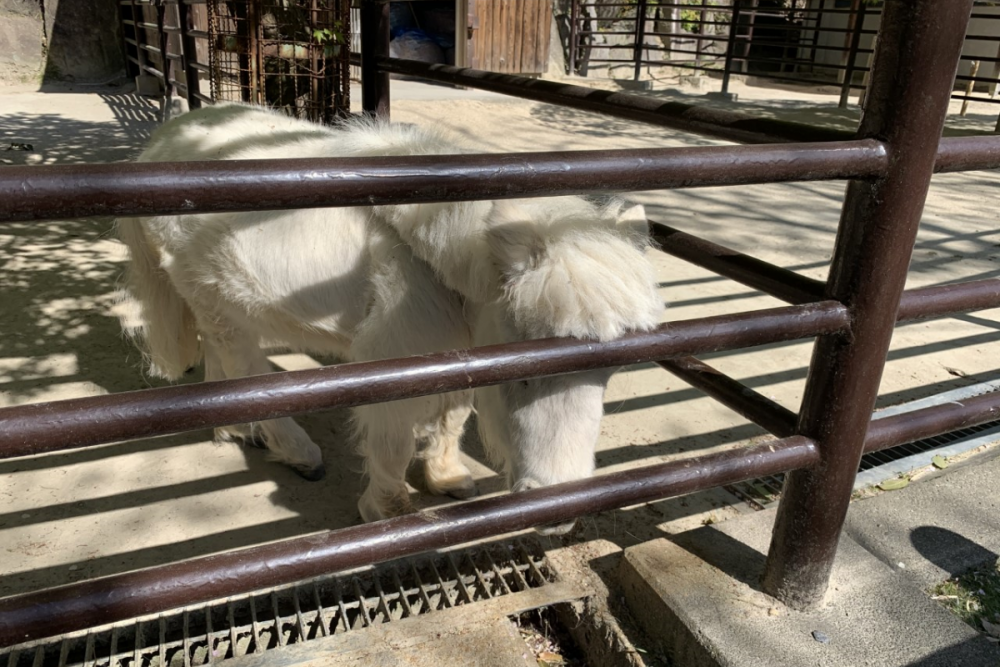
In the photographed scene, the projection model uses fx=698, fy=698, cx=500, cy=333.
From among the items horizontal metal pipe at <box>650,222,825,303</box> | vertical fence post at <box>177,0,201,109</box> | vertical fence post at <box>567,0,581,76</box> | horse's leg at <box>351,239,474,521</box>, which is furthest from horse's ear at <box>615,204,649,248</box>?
vertical fence post at <box>567,0,581,76</box>

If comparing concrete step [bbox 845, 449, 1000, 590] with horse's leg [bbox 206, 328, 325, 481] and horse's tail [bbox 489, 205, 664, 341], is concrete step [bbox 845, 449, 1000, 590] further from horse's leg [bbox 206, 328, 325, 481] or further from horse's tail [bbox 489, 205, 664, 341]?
horse's leg [bbox 206, 328, 325, 481]

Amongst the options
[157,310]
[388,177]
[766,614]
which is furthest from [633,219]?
[157,310]

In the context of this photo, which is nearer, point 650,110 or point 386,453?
point 650,110

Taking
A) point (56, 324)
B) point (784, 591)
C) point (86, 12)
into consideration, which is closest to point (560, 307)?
point (784, 591)

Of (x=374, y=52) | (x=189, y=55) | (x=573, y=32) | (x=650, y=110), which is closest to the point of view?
(x=650, y=110)

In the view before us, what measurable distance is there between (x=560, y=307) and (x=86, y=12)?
14312 mm

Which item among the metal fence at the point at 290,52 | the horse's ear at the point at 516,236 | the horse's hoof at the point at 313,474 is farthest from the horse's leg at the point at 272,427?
the metal fence at the point at 290,52

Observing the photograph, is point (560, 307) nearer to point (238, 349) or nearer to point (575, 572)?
point (575, 572)

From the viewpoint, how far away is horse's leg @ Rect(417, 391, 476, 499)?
276cm

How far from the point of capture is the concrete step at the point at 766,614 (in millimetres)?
1713

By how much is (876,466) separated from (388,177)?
7.95 feet

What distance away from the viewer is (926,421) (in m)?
1.82

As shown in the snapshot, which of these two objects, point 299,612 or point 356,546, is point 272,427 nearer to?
point 299,612

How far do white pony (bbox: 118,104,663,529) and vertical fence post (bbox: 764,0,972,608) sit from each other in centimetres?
44
